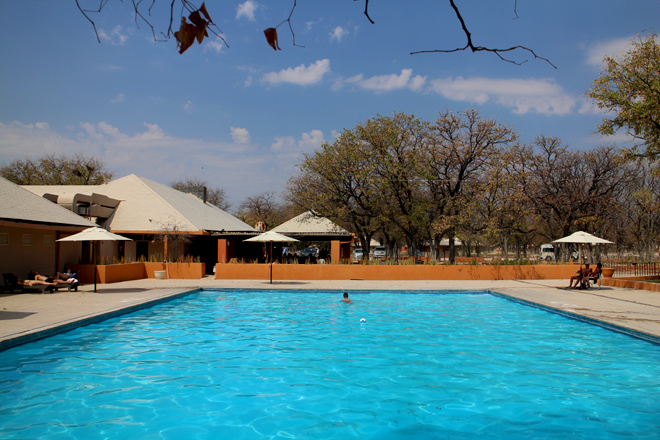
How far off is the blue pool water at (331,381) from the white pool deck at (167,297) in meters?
0.34

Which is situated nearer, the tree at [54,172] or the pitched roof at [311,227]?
the pitched roof at [311,227]

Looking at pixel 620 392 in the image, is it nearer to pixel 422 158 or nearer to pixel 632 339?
pixel 632 339

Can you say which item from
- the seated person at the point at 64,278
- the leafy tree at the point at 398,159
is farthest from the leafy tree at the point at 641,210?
the seated person at the point at 64,278

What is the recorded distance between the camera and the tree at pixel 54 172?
148ft

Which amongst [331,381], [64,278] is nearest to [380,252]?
[64,278]

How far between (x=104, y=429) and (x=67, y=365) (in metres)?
3.18

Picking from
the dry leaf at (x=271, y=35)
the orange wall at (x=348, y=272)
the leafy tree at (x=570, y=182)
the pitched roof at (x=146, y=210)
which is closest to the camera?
the dry leaf at (x=271, y=35)

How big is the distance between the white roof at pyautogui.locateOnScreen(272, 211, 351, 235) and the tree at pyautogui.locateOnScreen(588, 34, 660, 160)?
49.7ft

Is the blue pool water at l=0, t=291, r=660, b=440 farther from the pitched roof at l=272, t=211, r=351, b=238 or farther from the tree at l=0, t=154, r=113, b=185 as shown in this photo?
the tree at l=0, t=154, r=113, b=185

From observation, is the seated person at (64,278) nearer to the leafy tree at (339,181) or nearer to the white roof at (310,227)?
the white roof at (310,227)

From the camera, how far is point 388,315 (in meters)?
14.1

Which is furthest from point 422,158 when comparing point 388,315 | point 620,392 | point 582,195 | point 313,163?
point 620,392

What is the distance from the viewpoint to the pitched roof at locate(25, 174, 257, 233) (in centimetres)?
2642

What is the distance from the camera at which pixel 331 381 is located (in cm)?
806
